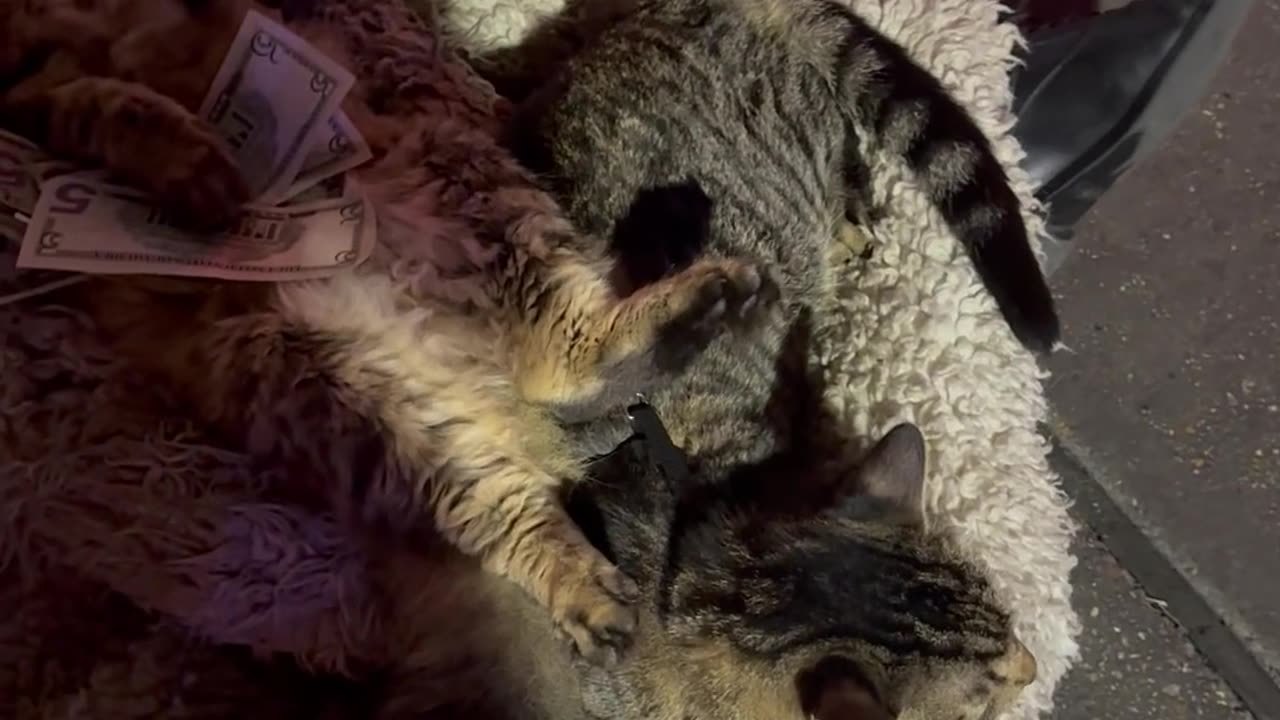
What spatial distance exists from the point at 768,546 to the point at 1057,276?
871mm

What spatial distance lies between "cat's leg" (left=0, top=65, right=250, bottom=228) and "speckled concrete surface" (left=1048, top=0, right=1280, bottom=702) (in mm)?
1203

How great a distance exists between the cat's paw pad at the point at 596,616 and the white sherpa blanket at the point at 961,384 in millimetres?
448

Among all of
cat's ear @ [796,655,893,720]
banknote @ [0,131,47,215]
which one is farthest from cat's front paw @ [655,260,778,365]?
banknote @ [0,131,47,215]

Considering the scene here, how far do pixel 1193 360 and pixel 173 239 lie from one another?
1.40 meters

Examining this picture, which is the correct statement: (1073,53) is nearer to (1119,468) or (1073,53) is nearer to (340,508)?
(1119,468)

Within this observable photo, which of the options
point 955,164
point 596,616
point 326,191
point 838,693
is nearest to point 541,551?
point 596,616

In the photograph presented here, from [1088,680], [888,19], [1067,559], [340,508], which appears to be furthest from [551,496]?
[1088,680]

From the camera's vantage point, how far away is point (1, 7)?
1.27m

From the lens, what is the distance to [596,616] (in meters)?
1.17

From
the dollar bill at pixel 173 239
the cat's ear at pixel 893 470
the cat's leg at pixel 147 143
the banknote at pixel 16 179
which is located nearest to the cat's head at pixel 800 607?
the cat's ear at pixel 893 470

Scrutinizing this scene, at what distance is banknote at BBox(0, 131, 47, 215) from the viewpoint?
118 centimetres

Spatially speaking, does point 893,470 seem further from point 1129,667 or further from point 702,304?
point 1129,667

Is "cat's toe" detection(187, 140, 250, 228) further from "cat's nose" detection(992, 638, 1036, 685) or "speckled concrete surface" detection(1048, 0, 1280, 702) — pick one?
"speckled concrete surface" detection(1048, 0, 1280, 702)

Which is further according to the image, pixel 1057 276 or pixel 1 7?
pixel 1057 276
